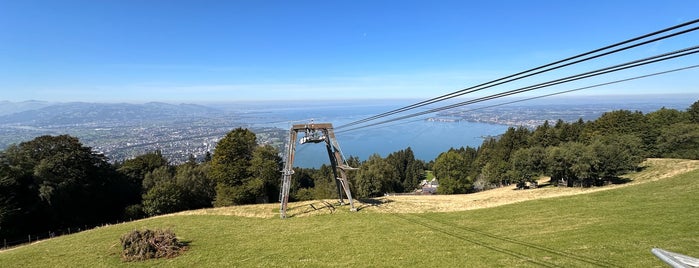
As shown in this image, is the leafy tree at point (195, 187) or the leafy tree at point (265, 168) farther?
the leafy tree at point (195, 187)

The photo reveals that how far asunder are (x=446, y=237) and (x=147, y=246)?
14148 mm

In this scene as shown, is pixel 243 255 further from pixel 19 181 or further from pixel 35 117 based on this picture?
pixel 35 117

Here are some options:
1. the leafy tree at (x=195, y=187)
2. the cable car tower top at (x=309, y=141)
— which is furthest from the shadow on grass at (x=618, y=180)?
the leafy tree at (x=195, y=187)

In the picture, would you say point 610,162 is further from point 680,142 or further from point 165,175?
point 165,175

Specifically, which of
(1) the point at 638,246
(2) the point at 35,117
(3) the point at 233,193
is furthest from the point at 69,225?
(2) the point at 35,117

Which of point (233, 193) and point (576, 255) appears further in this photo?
point (233, 193)

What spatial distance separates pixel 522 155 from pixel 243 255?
45.5 meters

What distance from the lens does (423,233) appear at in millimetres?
16672

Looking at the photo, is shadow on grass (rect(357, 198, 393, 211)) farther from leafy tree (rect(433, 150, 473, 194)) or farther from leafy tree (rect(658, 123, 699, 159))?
leafy tree (rect(658, 123, 699, 159))

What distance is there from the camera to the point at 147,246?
14.5 m

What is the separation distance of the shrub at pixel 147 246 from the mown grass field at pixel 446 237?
0.59 m

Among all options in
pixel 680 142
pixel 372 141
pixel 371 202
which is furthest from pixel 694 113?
pixel 372 141

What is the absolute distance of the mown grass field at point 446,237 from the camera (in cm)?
1147

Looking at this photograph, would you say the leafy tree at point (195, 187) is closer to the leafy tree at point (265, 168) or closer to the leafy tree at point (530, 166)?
the leafy tree at point (265, 168)
